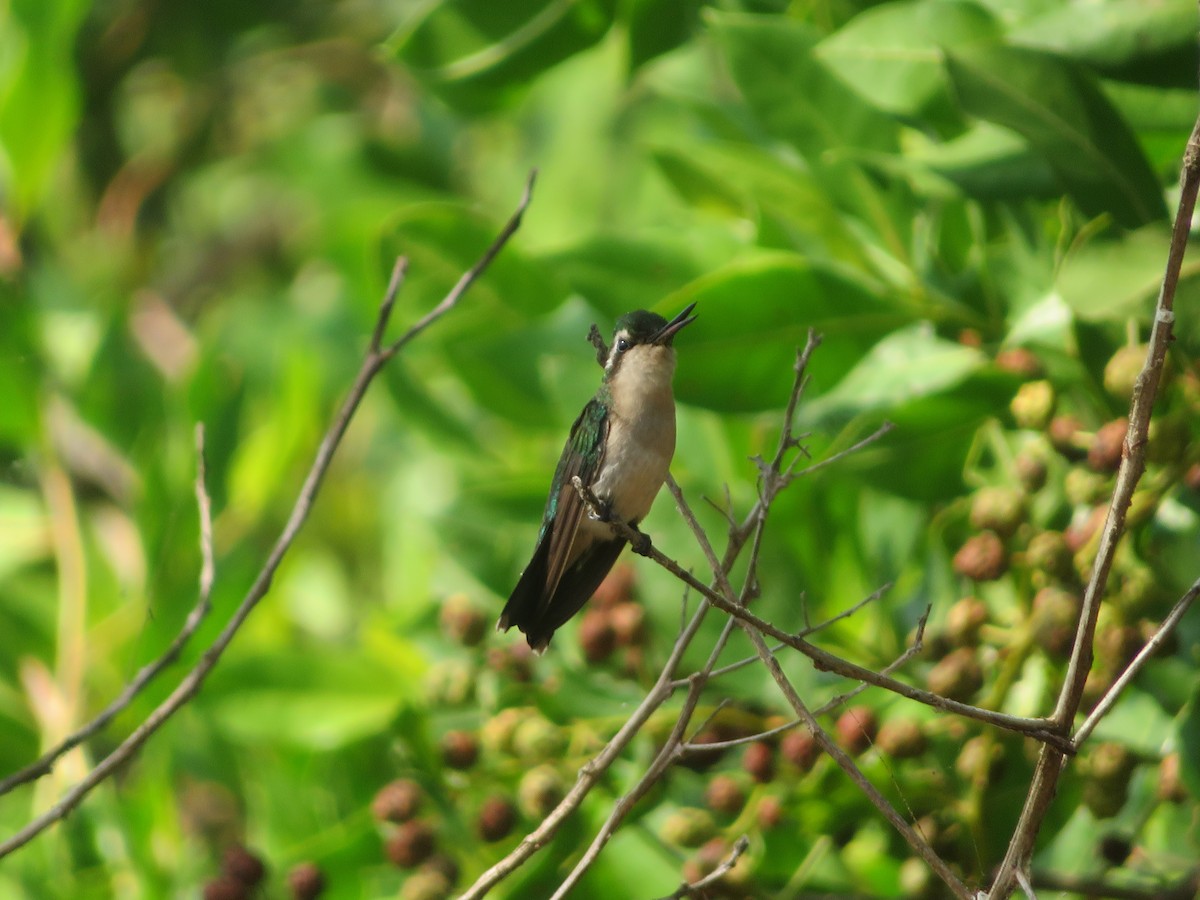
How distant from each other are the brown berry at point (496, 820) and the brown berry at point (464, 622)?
33 centimetres

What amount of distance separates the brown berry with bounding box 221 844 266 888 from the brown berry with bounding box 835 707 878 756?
1.12 meters

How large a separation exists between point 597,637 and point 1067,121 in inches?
45.0

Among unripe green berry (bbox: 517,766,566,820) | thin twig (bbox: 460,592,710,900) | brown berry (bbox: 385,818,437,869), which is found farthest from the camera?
brown berry (bbox: 385,818,437,869)

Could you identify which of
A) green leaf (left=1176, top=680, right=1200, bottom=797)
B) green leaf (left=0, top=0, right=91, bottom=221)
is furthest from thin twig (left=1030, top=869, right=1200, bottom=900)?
green leaf (left=0, top=0, right=91, bottom=221)

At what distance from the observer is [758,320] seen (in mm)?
2434

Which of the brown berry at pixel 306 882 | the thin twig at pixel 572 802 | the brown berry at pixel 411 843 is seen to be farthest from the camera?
the brown berry at pixel 306 882

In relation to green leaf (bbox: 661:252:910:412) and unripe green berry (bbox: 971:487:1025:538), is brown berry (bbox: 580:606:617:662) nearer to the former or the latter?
green leaf (bbox: 661:252:910:412)

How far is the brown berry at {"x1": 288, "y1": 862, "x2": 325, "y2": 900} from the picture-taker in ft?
8.91

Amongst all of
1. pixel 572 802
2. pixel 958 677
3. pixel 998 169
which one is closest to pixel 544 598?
pixel 572 802

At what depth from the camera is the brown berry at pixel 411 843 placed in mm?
2607

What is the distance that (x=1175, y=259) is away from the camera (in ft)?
5.19

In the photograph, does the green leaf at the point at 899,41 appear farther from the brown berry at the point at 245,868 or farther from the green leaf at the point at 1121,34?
the brown berry at the point at 245,868

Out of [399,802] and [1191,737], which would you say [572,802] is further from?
[1191,737]

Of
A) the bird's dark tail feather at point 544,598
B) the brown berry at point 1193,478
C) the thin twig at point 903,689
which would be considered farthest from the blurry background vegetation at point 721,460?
the thin twig at point 903,689
